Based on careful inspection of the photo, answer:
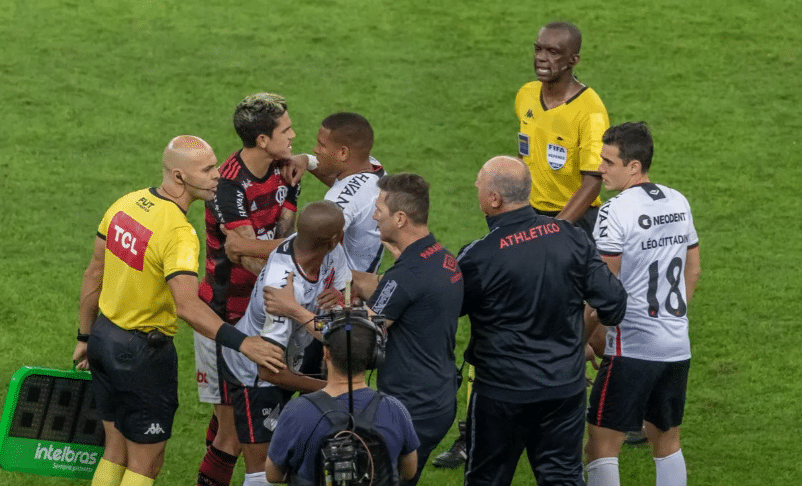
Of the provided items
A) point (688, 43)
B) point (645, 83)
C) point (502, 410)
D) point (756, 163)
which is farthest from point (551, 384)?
point (688, 43)

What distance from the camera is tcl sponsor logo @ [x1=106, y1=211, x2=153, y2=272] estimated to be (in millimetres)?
5281

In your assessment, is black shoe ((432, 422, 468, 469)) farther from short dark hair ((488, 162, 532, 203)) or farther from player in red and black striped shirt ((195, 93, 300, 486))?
short dark hair ((488, 162, 532, 203))

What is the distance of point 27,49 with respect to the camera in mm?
12508

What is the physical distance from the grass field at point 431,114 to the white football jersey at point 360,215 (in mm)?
1729

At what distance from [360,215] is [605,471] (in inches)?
69.1

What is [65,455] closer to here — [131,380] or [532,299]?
[131,380]

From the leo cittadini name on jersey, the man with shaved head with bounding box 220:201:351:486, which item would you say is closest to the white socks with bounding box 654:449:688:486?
the leo cittadini name on jersey

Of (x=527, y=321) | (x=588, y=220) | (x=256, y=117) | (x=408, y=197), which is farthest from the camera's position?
(x=588, y=220)

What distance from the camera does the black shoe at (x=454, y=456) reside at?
6836 millimetres

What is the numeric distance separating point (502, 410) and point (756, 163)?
6.56 meters

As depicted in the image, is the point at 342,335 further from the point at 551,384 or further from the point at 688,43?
the point at 688,43

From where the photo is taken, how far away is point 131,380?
5.43 metres

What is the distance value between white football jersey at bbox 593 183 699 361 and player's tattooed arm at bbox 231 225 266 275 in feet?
5.48

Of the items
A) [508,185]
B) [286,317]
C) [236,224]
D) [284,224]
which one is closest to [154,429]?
[286,317]
